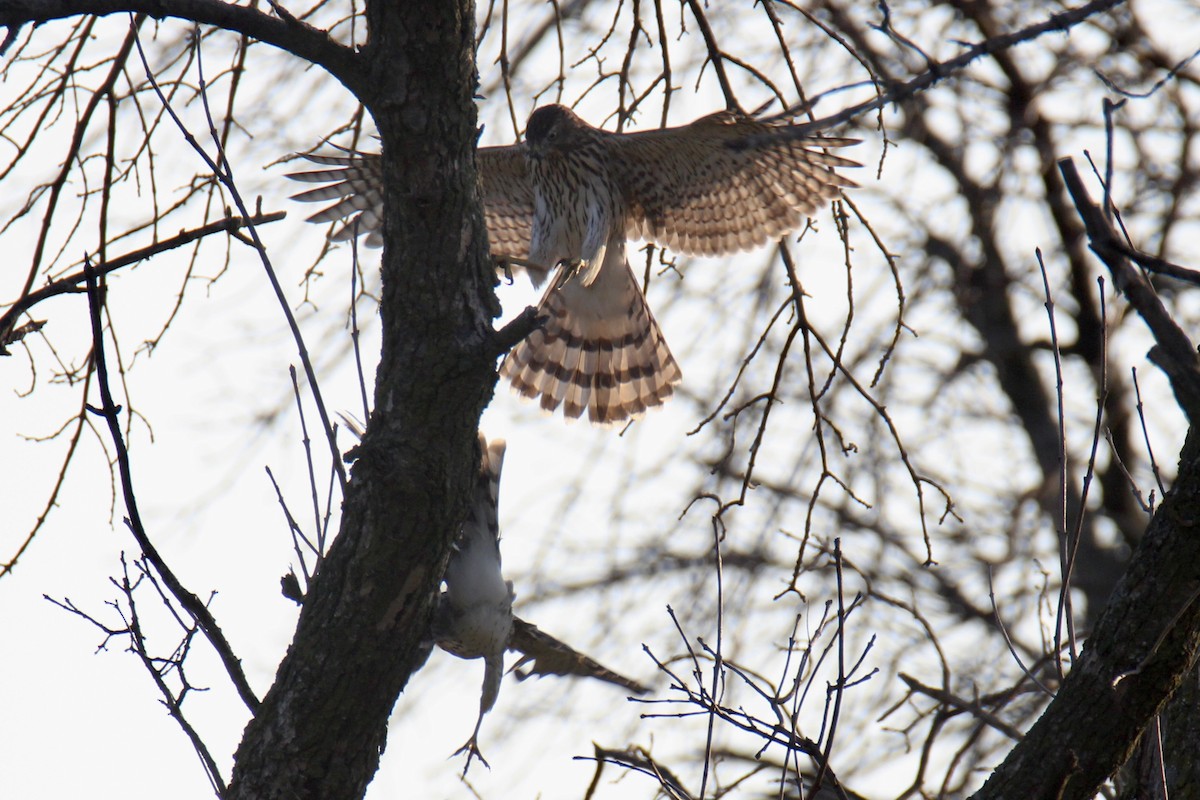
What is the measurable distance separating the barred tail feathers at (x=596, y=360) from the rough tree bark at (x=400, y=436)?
367 cm

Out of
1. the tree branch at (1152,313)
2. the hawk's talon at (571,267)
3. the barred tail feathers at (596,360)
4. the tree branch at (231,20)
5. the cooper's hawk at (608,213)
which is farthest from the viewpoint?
the barred tail feathers at (596,360)

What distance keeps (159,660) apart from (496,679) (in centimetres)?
175

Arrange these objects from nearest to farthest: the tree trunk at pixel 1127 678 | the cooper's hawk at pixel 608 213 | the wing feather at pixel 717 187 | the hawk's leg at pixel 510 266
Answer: the tree trunk at pixel 1127 678 < the hawk's leg at pixel 510 266 < the cooper's hawk at pixel 608 213 < the wing feather at pixel 717 187

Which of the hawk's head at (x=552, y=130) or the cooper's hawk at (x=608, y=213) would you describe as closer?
the cooper's hawk at (x=608, y=213)

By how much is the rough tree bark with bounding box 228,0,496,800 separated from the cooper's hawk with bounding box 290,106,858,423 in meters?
2.41

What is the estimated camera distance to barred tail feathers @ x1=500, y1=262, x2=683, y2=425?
6574mm

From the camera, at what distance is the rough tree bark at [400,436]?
2803 millimetres

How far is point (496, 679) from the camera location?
431 cm

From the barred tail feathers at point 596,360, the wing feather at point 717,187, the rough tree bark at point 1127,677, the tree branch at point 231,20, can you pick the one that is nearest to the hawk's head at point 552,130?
the wing feather at point 717,187

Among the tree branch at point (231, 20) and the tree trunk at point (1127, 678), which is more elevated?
the tree branch at point (231, 20)

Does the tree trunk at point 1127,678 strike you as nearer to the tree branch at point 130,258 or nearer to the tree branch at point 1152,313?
the tree branch at point 1152,313

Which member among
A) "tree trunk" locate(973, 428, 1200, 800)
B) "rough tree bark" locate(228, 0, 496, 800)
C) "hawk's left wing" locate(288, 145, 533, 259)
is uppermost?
"hawk's left wing" locate(288, 145, 533, 259)

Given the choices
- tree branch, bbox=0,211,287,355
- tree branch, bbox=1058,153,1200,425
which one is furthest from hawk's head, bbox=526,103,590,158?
tree branch, bbox=1058,153,1200,425

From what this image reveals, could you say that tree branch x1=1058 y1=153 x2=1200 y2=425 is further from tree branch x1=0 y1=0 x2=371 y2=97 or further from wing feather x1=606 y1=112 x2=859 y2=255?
wing feather x1=606 y1=112 x2=859 y2=255
